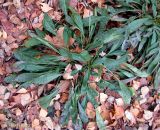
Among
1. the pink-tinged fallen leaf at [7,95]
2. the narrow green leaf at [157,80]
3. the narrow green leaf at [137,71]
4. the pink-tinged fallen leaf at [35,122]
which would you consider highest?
the narrow green leaf at [137,71]

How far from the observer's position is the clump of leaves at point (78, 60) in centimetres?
242

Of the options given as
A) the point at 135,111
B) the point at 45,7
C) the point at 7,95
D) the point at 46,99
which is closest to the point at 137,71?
the point at 135,111

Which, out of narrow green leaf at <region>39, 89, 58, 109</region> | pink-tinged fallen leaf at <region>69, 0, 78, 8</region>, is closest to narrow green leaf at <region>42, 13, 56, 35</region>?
pink-tinged fallen leaf at <region>69, 0, 78, 8</region>

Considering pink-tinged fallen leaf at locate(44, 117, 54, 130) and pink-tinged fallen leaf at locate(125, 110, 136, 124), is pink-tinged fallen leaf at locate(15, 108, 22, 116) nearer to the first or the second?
pink-tinged fallen leaf at locate(44, 117, 54, 130)

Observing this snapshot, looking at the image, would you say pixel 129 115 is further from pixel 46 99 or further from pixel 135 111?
pixel 46 99

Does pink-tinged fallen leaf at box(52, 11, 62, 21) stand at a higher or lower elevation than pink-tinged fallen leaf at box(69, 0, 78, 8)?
lower

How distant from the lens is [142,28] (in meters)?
2.55

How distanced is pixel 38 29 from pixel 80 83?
0.48 meters

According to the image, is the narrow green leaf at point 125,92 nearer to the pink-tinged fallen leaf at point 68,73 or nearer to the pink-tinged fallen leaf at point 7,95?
the pink-tinged fallen leaf at point 68,73

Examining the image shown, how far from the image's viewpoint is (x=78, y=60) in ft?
7.94

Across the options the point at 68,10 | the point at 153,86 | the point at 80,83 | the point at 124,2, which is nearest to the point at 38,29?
the point at 68,10

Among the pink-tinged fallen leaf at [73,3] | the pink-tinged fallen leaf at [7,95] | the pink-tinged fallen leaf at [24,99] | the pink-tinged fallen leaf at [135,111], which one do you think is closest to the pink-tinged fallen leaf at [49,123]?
the pink-tinged fallen leaf at [24,99]

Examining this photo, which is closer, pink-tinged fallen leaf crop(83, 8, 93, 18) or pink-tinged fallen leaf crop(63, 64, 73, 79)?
pink-tinged fallen leaf crop(63, 64, 73, 79)

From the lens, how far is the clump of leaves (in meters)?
2.42
